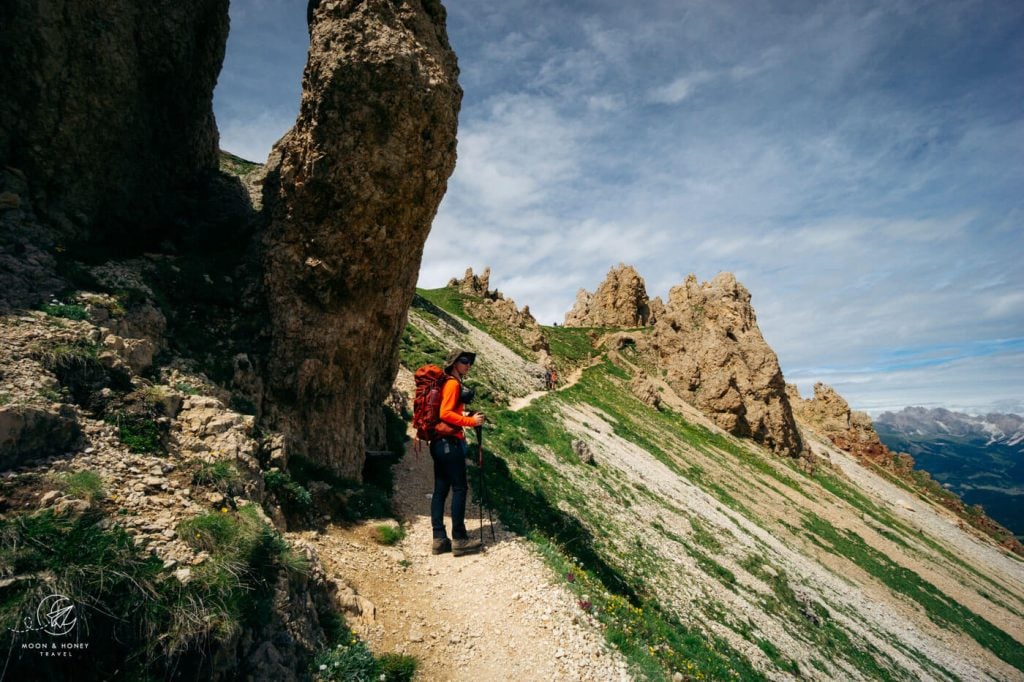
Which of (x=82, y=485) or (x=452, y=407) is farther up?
(x=452, y=407)

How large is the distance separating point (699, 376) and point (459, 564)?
58.0m

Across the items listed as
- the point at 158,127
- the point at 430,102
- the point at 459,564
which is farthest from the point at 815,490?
the point at 158,127

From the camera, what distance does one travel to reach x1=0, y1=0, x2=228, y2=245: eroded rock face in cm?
1019

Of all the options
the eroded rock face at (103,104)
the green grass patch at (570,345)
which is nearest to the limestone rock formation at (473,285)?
the green grass patch at (570,345)

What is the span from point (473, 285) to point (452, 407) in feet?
194

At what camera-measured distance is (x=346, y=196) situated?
38.4ft

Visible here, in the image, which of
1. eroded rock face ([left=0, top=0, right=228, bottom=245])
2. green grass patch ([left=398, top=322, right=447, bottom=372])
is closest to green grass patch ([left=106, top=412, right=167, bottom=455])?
eroded rock face ([left=0, top=0, right=228, bottom=245])

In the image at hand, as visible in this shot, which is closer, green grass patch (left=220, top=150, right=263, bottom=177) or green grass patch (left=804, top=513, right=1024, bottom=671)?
green grass patch (left=220, top=150, right=263, bottom=177)

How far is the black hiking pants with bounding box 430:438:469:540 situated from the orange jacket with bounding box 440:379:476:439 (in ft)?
1.15

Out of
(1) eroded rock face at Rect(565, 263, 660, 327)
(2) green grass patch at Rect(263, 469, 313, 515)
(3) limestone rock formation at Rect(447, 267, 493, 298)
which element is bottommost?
(2) green grass patch at Rect(263, 469, 313, 515)

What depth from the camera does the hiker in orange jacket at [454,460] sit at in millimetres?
10250

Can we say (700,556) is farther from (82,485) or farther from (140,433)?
(82,485)

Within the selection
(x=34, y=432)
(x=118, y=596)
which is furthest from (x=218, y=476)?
(x=118, y=596)
